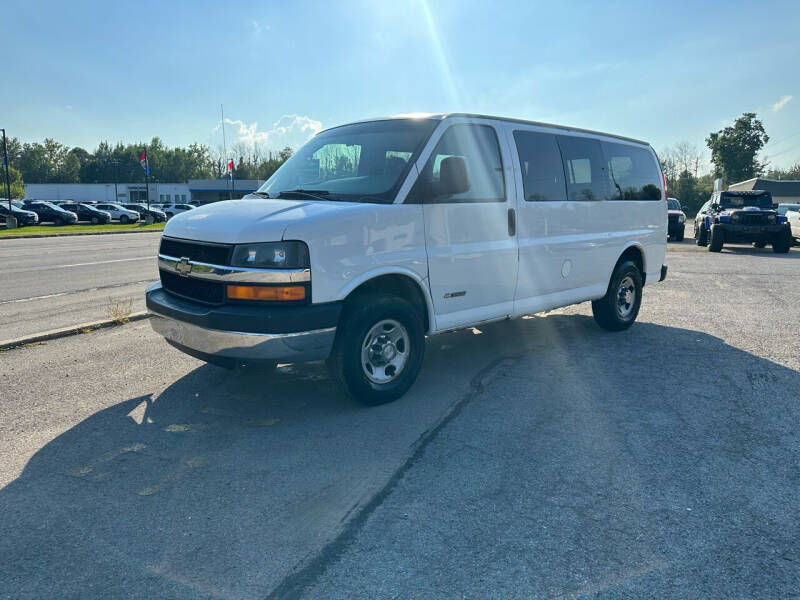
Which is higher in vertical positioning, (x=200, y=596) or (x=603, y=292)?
(x=603, y=292)

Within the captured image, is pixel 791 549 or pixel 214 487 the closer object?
pixel 791 549

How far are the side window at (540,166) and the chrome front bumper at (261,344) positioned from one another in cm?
256

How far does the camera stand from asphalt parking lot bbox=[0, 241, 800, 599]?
2.58 m

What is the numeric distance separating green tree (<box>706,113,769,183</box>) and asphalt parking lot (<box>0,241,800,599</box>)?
79.0 meters

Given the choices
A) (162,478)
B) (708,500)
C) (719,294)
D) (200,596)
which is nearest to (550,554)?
(708,500)

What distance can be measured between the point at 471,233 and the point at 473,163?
1.94ft

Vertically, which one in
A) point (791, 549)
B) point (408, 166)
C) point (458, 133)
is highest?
point (458, 133)

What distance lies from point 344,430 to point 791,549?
2.57 m

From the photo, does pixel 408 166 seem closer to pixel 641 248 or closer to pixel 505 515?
pixel 505 515

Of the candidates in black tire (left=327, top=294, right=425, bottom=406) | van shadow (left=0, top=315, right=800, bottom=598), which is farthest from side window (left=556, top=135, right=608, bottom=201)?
black tire (left=327, top=294, right=425, bottom=406)

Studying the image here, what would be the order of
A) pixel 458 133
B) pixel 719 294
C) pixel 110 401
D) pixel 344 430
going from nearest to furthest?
1. pixel 344 430
2. pixel 110 401
3. pixel 458 133
4. pixel 719 294

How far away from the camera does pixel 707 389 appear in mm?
5109

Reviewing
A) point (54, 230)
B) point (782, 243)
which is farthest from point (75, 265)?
point (54, 230)

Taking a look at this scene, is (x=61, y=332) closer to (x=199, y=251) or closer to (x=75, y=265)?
(x=199, y=251)
